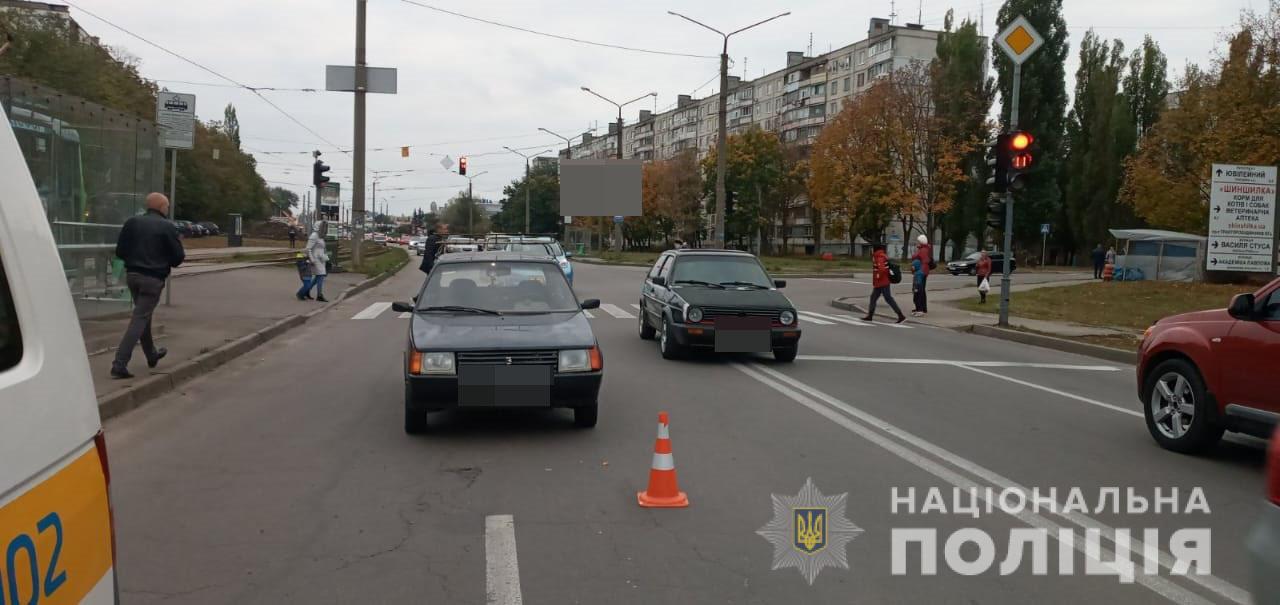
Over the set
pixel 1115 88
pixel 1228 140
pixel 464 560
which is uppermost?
pixel 1115 88

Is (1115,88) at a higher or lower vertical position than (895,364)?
higher

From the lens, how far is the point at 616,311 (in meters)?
20.4

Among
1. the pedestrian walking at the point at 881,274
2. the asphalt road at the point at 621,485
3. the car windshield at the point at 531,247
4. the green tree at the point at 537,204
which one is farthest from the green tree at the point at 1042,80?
the green tree at the point at 537,204

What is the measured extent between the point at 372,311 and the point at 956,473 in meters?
14.9

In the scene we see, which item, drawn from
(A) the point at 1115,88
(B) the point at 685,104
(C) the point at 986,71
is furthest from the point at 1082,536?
(B) the point at 685,104

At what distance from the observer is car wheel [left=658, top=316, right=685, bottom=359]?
12.0 meters

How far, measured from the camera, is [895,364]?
12305 mm

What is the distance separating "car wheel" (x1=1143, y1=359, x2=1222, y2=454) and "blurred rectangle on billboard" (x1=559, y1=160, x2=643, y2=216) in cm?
4075

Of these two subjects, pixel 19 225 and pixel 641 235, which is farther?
pixel 641 235

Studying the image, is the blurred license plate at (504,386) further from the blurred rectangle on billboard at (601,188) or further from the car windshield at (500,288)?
the blurred rectangle on billboard at (601,188)

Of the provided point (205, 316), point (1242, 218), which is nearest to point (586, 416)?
point (205, 316)

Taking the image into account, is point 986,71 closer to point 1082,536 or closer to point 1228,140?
point 1228,140

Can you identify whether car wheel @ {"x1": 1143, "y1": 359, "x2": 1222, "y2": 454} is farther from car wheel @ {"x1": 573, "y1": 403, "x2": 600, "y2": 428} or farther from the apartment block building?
the apartment block building

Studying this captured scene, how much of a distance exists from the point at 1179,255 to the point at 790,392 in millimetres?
29782
